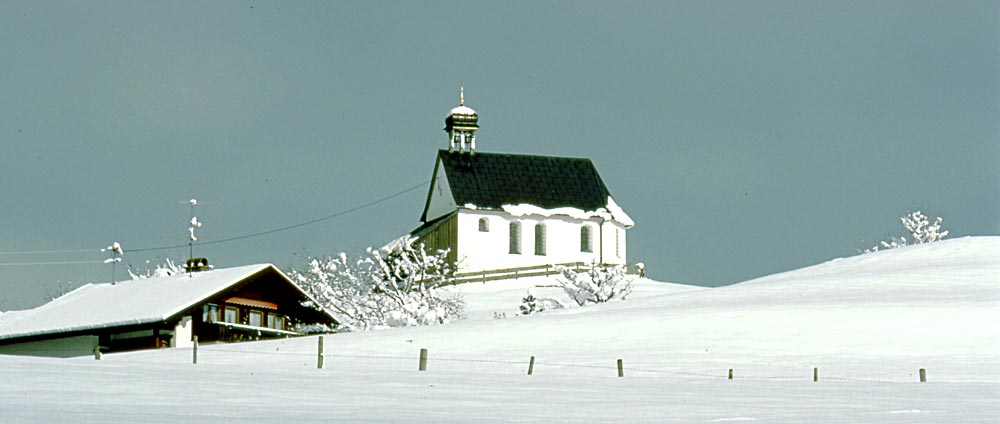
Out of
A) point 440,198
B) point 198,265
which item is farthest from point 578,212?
point 198,265

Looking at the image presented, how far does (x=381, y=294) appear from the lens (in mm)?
65312

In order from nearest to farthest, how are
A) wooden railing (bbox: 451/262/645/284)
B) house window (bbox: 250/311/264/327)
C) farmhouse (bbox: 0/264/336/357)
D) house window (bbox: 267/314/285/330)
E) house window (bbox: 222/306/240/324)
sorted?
farmhouse (bbox: 0/264/336/357)
house window (bbox: 222/306/240/324)
house window (bbox: 250/311/264/327)
house window (bbox: 267/314/285/330)
wooden railing (bbox: 451/262/645/284)

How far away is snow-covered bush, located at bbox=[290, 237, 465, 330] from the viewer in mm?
59969

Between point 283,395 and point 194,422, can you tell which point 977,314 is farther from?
point 194,422

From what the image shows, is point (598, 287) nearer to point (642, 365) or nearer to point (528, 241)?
point (528, 241)

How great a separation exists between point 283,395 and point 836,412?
8.39m

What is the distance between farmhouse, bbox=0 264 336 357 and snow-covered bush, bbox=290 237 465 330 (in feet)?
14.0

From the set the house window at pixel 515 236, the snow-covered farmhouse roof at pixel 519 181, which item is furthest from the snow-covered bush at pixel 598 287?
the snow-covered farmhouse roof at pixel 519 181

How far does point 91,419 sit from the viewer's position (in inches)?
630

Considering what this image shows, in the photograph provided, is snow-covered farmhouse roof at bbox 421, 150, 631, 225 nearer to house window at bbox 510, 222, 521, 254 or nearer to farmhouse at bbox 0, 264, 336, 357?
house window at bbox 510, 222, 521, 254

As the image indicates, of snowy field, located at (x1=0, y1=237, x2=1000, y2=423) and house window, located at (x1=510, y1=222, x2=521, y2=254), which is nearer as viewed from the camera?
snowy field, located at (x1=0, y1=237, x2=1000, y2=423)

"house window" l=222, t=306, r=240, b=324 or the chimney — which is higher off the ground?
the chimney

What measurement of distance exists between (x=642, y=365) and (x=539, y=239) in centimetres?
4825

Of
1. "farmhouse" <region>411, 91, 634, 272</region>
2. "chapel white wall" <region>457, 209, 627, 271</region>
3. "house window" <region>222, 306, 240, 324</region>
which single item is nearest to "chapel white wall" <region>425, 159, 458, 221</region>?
"farmhouse" <region>411, 91, 634, 272</region>
